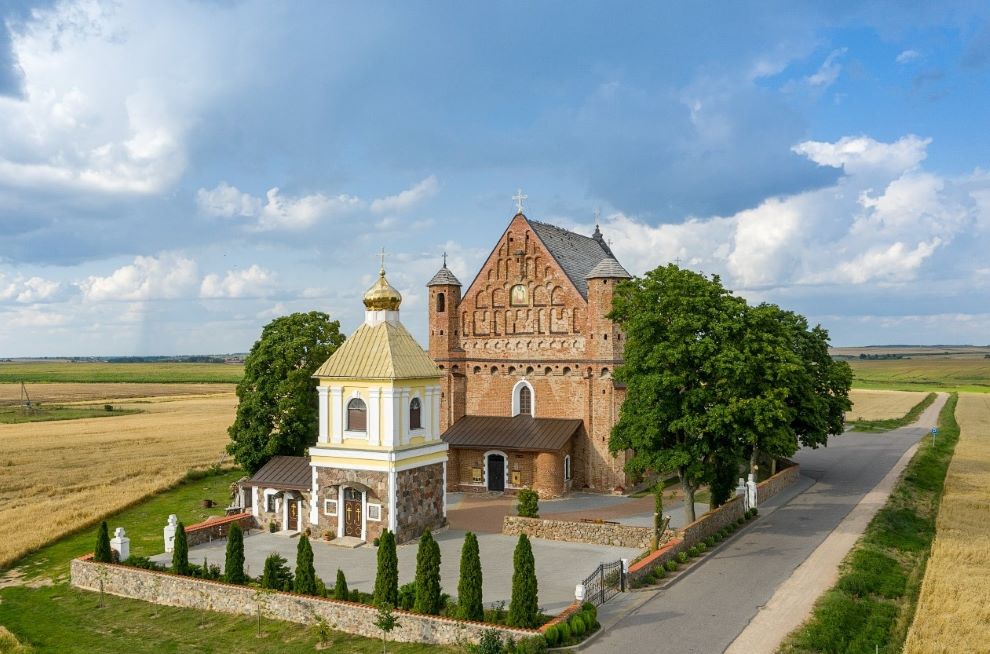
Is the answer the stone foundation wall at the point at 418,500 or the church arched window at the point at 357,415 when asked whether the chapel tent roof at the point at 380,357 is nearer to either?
the church arched window at the point at 357,415

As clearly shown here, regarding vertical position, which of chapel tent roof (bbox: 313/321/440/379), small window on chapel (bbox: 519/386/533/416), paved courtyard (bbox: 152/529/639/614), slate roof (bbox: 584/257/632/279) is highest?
slate roof (bbox: 584/257/632/279)

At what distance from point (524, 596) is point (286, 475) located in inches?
621

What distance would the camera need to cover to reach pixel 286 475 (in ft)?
106

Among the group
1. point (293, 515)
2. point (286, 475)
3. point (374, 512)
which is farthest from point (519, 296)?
point (293, 515)

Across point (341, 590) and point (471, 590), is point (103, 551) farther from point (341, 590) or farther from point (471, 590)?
point (471, 590)

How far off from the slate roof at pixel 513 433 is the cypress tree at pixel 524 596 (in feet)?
58.7

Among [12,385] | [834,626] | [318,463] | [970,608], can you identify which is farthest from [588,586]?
[12,385]

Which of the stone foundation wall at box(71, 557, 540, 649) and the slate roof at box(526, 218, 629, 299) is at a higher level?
the slate roof at box(526, 218, 629, 299)

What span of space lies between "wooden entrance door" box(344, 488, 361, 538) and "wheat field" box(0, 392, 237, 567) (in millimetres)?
12284

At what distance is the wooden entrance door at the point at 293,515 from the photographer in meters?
31.8

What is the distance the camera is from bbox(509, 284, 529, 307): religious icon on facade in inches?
1651

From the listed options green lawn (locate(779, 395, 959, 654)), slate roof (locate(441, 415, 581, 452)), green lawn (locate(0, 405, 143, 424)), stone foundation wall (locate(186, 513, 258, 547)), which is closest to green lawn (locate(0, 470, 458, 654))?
stone foundation wall (locate(186, 513, 258, 547))

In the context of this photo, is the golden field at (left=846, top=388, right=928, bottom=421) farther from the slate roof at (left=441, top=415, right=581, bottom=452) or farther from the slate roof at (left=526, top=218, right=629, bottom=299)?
the slate roof at (left=441, top=415, right=581, bottom=452)

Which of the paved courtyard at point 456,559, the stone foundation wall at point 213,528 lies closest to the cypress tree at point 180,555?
the paved courtyard at point 456,559
